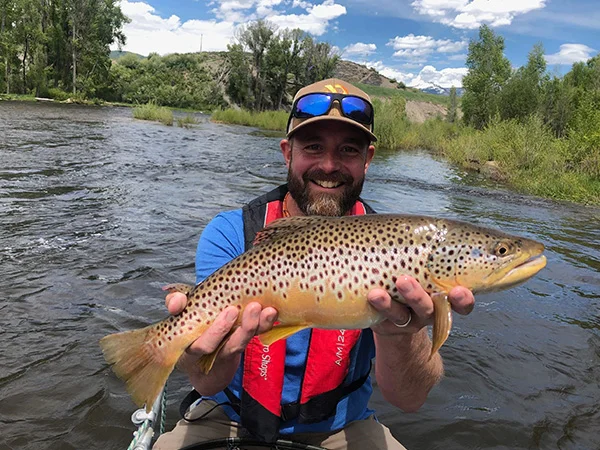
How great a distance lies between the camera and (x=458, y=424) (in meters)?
4.68

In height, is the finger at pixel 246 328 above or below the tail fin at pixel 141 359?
above

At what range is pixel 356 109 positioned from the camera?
10.6ft

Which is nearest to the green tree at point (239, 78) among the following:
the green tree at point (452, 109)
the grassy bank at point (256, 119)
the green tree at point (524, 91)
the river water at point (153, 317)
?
the grassy bank at point (256, 119)

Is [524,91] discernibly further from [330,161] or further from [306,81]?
[330,161]

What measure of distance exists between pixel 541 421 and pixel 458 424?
2.92 ft

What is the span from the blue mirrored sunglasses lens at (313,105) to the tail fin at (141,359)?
1.85m

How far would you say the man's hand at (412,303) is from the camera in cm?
214

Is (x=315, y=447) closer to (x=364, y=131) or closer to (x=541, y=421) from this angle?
(x=364, y=131)

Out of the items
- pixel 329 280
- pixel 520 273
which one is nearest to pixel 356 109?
pixel 329 280

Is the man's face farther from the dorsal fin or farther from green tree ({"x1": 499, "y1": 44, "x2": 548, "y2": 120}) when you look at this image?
green tree ({"x1": 499, "y1": 44, "x2": 548, "y2": 120})

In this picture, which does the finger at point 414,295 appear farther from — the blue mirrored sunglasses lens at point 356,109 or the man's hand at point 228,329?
the blue mirrored sunglasses lens at point 356,109

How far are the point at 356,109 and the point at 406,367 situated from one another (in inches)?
70.4

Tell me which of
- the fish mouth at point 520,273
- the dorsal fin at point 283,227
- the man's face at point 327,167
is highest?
the man's face at point 327,167

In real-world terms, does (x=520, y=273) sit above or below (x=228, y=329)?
above
